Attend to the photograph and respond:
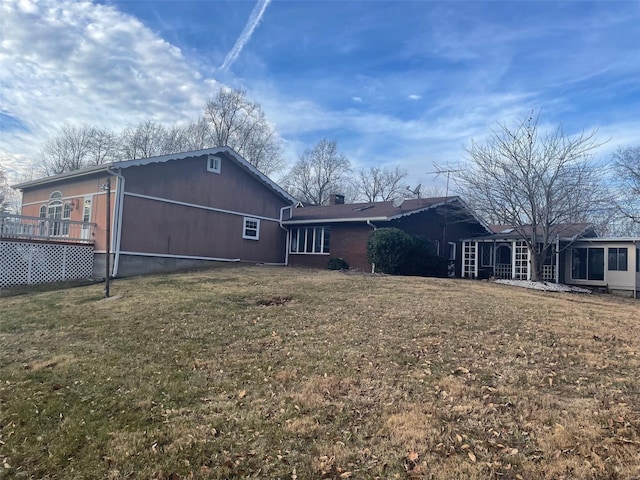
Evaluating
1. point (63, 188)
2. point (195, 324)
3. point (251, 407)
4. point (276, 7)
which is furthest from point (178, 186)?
point (251, 407)

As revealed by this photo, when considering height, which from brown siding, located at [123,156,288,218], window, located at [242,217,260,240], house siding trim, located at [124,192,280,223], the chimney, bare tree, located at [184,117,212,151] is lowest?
window, located at [242,217,260,240]

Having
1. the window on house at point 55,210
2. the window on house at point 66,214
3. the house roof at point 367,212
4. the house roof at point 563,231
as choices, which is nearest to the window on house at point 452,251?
the house roof at point 563,231

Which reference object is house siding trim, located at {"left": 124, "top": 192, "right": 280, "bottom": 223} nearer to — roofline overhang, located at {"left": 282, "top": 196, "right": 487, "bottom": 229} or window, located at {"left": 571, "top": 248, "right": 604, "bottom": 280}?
roofline overhang, located at {"left": 282, "top": 196, "right": 487, "bottom": 229}

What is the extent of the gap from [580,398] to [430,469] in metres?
2.37

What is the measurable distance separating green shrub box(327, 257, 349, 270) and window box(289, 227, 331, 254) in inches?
62.9

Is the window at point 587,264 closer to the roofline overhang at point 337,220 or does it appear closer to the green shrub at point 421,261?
the green shrub at point 421,261

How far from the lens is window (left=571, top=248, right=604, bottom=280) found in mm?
20938

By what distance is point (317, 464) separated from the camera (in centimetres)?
386

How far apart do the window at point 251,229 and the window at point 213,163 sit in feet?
8.93

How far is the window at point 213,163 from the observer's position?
20.3 meters

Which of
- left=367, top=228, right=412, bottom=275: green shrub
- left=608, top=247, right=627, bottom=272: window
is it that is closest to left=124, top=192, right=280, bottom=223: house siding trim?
left=367, top=228, right=412, bottom=275: green shrub

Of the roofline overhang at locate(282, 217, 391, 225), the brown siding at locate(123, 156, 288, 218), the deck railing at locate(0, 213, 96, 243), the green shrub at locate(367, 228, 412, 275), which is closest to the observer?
the deck railing at locate(0, 213, 96, 243)

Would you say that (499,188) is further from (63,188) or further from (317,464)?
(63,188)

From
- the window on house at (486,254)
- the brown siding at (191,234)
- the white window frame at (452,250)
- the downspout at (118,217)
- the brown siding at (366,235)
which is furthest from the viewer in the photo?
the white window frame at (452,250)
